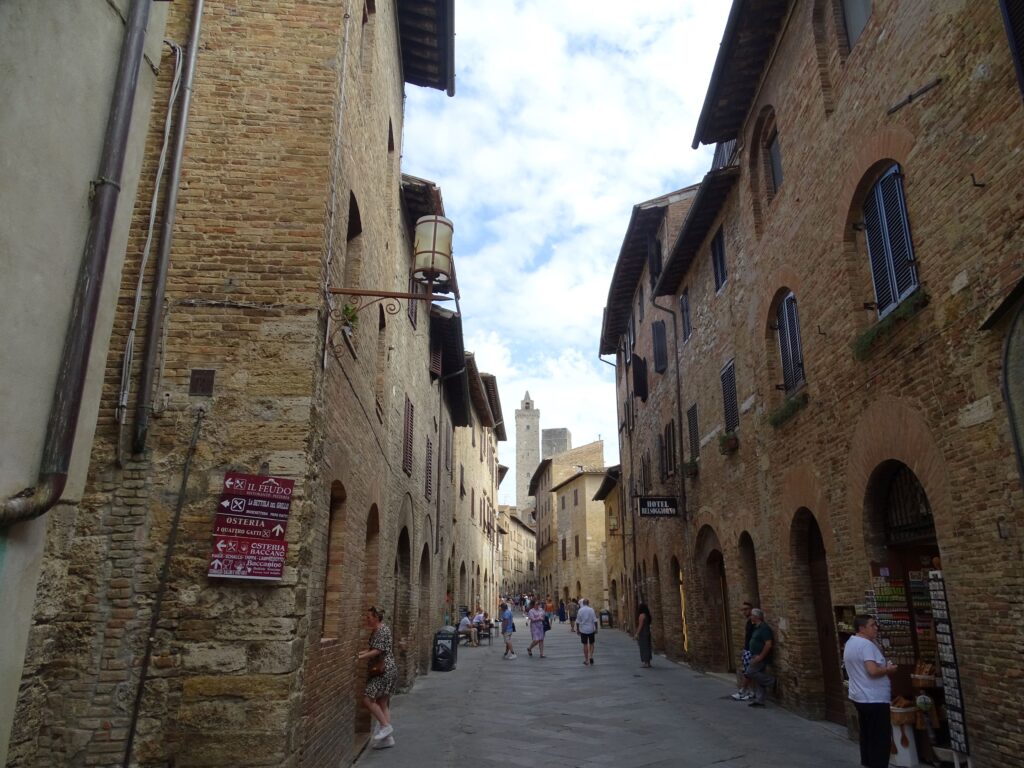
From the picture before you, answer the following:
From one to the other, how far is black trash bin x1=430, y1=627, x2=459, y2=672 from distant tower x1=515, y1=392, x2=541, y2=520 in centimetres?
6178

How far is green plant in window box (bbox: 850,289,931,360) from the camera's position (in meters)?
6.76

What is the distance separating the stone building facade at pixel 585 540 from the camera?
40.8 metres

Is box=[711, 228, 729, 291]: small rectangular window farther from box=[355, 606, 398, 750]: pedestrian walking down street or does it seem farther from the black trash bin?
the black trash bin

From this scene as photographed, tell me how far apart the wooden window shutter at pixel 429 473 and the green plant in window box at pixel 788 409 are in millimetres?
7758

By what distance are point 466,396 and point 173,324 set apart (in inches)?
620

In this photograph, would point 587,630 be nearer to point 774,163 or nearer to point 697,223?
point 697,223

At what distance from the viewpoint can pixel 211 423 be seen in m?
5.85

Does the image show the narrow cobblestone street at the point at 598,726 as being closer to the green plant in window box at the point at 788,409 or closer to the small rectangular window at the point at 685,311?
the green plant in window box at the point at 788,409

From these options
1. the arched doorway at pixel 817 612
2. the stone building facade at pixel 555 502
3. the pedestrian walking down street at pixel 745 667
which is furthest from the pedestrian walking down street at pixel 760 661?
the stone building facade at pixel 555 502

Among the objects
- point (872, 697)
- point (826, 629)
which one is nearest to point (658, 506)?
point (826, 629)

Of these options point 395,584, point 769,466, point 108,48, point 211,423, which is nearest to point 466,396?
point 395,584

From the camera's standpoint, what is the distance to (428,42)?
Answer: 1143 cm

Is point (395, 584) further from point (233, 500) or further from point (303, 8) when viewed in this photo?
point (303, 8)

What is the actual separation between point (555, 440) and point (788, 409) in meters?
66.5
